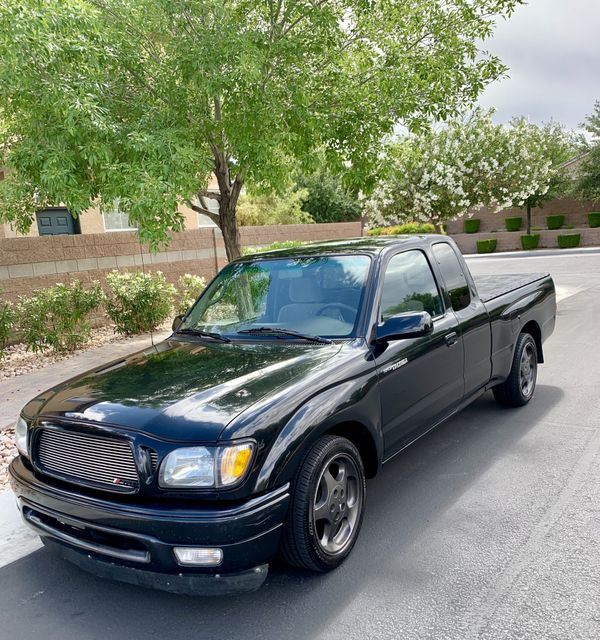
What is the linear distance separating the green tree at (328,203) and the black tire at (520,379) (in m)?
32.7

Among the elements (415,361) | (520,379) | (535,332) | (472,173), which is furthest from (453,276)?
(472,173)

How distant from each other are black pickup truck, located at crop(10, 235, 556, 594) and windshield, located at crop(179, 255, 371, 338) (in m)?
0.01

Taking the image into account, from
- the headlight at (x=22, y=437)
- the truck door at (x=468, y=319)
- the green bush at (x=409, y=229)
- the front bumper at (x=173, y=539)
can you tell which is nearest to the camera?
the front bumper at (x=173, y=539)

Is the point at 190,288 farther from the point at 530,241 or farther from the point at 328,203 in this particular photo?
the point at 328,203

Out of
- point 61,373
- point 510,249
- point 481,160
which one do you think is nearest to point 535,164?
point 481,160

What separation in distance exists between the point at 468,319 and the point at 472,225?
3733cm

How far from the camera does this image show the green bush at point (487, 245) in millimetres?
35969

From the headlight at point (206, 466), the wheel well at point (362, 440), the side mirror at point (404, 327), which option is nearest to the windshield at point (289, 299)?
the side mirror at point (404, 327)

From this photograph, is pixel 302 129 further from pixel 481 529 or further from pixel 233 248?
pixel 481 529

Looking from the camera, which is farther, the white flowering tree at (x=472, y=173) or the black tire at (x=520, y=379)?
the white flowering tree at (x=472, y=173)

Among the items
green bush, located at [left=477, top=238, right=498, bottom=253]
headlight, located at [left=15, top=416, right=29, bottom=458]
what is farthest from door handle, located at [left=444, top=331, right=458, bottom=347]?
green bush, located at [left=477, top=238, right=498, bottom=253]

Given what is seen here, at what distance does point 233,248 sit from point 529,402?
4706 millimetres

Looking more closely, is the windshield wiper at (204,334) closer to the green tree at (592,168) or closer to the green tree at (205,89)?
the green tree at (205,89)

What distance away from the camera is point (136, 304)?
10.5 m
